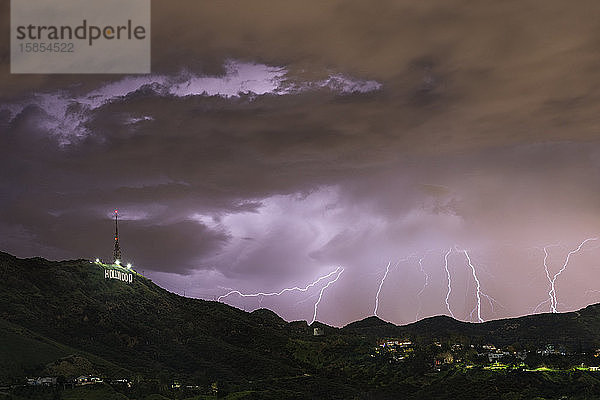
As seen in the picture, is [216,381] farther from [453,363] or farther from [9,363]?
[453,363]

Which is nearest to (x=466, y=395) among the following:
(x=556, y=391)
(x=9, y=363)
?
(x=556, y=391)

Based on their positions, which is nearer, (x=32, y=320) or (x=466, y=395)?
(x=466, y=395)

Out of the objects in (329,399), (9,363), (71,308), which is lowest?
(329,399)

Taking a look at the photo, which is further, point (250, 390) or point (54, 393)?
point (250, 390)

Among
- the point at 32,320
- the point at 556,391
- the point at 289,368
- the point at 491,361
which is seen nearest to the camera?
the point at 556,391

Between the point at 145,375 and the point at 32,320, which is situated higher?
the point at 32,320

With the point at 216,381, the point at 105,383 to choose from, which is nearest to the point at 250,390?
the point at 216,381

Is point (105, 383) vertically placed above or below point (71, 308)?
below

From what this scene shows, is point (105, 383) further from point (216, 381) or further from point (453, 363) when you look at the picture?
point (453, 363)

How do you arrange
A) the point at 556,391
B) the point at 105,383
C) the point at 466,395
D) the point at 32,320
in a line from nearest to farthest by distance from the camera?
the point at 105,383
the point at 556,391
the point at 466,395
the point at 32,320
